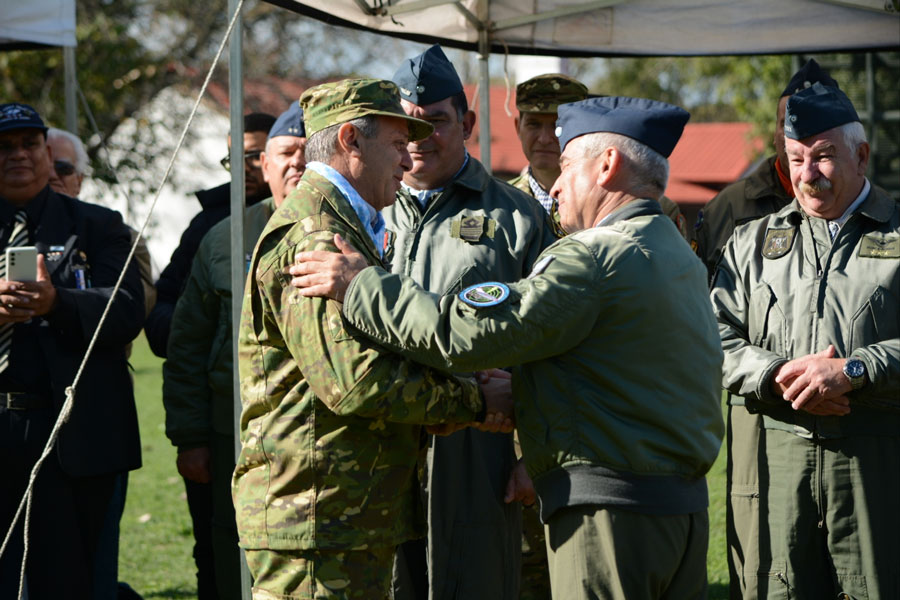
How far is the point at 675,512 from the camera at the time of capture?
2.82 meters

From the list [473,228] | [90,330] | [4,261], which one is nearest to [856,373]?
[473,228]

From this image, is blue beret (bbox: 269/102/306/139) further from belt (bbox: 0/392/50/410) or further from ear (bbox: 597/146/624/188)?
ear (bbox: 597/146/624/188)

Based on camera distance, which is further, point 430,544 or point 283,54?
point 283,54

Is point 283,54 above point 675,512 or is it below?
above

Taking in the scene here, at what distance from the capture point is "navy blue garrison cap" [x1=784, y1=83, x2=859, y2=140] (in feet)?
13.0

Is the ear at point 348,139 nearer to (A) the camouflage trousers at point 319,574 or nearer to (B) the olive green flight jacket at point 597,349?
(B) the olive green flight jacket at point 597,349

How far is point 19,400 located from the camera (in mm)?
4316

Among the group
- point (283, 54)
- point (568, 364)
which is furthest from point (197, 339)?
point (283, 54)

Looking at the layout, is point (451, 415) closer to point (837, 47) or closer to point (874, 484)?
point (874, 484)

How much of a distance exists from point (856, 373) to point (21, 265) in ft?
10.1

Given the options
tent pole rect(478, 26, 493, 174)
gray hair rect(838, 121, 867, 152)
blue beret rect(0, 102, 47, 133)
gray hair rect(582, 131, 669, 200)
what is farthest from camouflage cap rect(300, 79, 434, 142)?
A: tent pole rect(478, 26, 493, 174)

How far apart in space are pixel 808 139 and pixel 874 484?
4.09 ft

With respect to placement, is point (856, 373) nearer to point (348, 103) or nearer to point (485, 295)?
point (485, 295)

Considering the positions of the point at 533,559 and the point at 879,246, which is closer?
the point at 879,246
